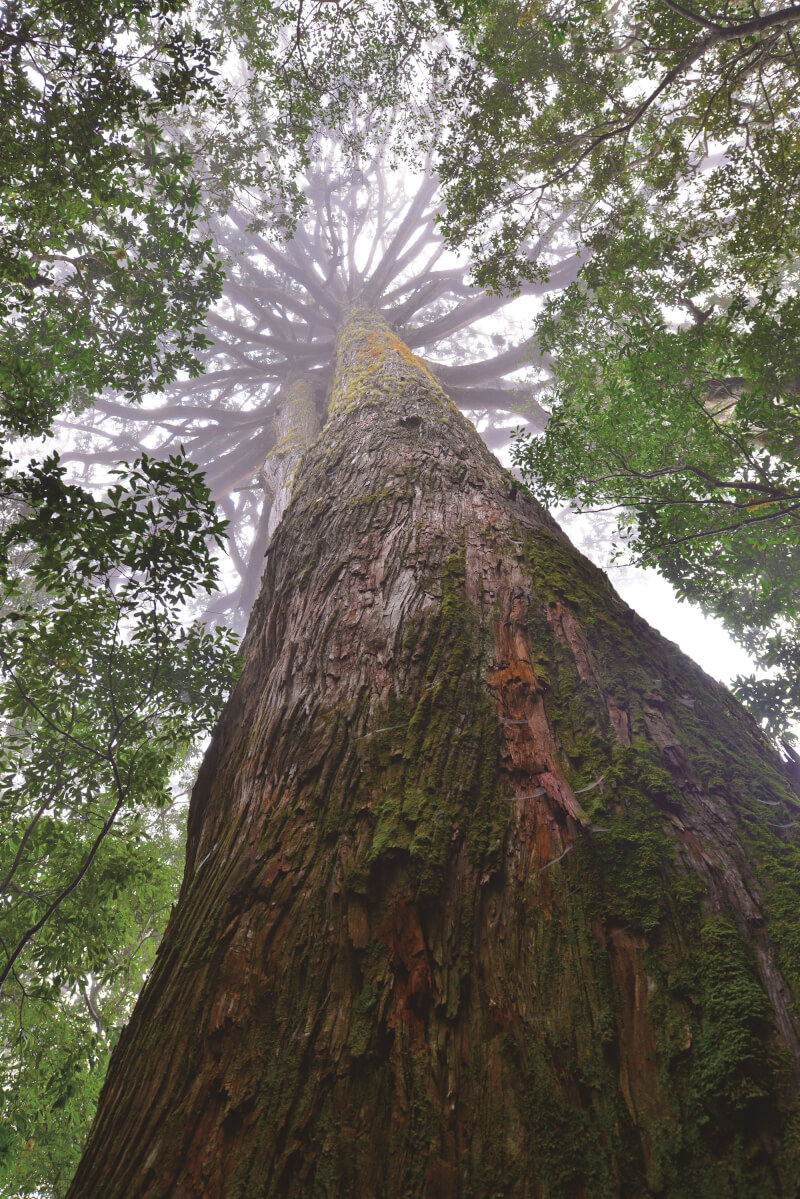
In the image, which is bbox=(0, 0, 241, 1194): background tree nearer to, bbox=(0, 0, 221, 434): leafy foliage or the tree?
bbox=(0, 0, 221, 434): leafy foliage

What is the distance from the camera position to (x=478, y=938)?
5.16 feet

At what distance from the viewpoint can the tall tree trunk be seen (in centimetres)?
121

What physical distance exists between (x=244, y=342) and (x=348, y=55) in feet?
36.1

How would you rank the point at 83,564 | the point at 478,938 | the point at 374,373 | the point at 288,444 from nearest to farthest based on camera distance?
the point at 478,938 < the point at 83,564 < the point at 374,373 < the point at 288,444

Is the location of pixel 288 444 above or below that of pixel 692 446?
above

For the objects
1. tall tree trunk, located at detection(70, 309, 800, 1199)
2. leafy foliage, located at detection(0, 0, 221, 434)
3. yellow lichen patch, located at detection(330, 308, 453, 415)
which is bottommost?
tall tree trunk, located at detection(70, 309, 800, 1199)

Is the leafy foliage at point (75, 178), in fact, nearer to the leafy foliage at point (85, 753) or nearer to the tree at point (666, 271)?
the leafy foliage at point (85, 753)

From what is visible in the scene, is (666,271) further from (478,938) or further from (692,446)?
(478,938)

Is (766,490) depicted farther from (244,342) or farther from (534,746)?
(244,342)

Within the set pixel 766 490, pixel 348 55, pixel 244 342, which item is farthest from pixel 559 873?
pixel 244 342

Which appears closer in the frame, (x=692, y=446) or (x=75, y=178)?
(x=75, y=178)

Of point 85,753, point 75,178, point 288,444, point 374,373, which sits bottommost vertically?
point 85,753

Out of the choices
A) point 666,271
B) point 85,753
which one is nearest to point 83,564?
point 85,753

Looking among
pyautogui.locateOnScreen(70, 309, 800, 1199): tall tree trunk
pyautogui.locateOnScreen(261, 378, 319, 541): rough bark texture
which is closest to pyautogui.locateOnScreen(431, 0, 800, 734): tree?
pyautogui.locateOnScreen(70, 309, 800, 1199): tall tree trunk
